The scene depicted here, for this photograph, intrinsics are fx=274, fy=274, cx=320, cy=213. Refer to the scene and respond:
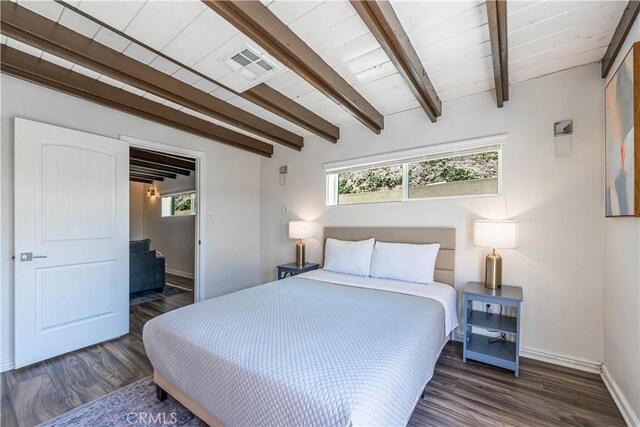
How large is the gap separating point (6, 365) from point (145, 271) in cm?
227

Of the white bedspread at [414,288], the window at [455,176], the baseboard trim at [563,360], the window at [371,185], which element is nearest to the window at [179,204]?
the window at [371,185]

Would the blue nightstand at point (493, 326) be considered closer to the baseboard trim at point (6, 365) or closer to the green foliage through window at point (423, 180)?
the green foliage through window at point (423, 180)

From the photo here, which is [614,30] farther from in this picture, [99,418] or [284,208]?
[99,418]

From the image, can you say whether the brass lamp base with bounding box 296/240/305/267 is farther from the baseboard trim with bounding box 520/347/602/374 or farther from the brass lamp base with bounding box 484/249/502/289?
the baseboard trim with bounding box 520/347/602/374

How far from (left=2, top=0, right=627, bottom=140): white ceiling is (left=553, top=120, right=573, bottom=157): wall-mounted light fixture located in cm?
47

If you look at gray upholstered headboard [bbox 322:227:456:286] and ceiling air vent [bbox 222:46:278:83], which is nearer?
ceiling air vent [bbox 222:46:278:83]

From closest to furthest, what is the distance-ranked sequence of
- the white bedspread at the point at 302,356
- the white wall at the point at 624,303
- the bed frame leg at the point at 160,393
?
the white bedspread at the point at 302,356
the white wall at the point at 624,303
the bed frame leg at the point at 160,393

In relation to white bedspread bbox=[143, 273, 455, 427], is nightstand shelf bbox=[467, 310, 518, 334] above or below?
below

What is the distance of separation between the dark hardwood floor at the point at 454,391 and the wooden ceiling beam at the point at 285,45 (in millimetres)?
2440

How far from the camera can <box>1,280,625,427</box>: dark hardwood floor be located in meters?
1.72

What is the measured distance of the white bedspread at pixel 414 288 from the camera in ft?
7.34

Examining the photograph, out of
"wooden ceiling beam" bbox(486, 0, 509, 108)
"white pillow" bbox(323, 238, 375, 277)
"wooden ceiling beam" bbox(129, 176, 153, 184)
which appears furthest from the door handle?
"wooden ceiling beam" bbox(129, 176, 153, 184)

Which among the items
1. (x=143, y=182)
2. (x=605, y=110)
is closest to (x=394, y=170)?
(x=605, y=110)

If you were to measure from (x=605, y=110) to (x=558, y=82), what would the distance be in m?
0.43
